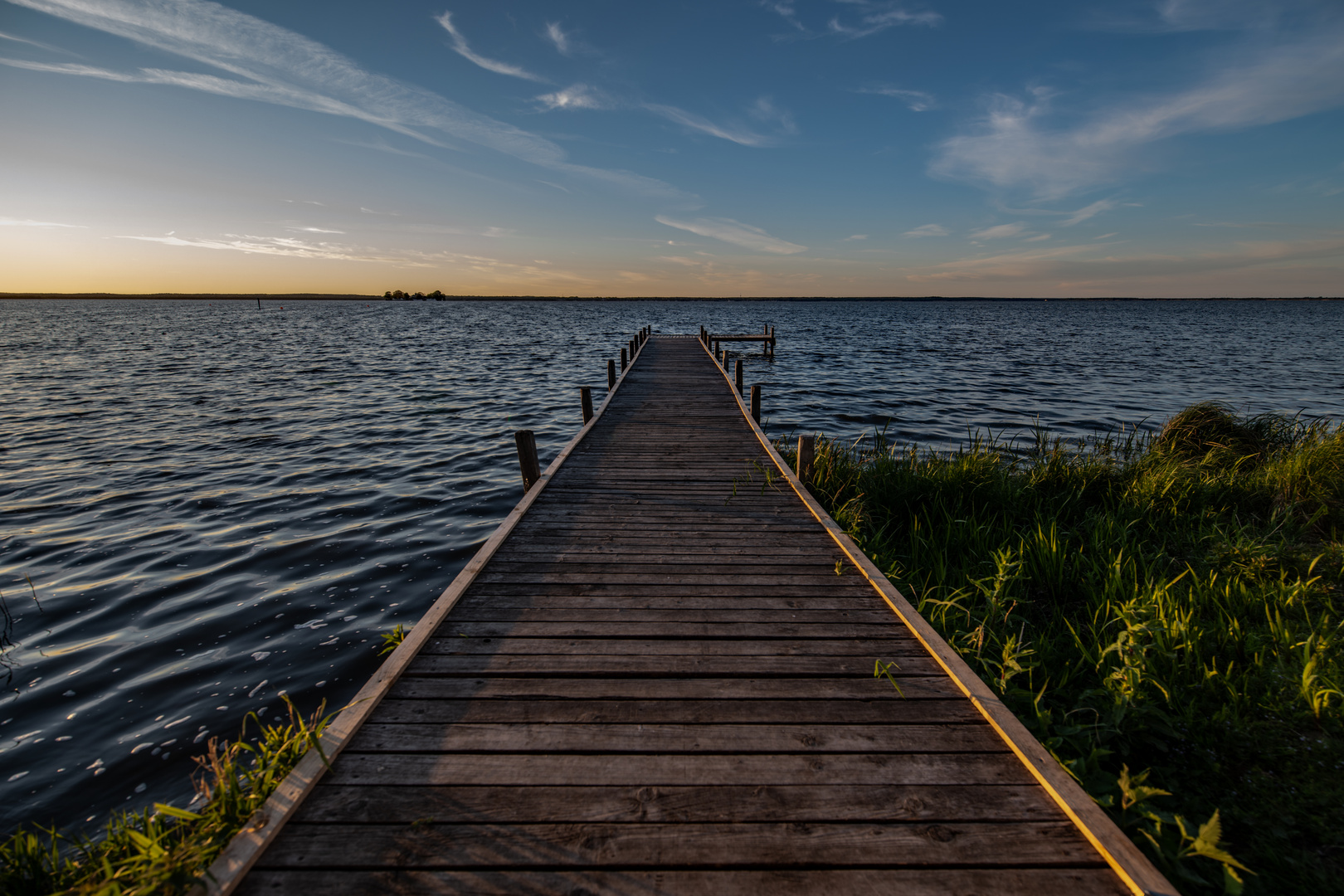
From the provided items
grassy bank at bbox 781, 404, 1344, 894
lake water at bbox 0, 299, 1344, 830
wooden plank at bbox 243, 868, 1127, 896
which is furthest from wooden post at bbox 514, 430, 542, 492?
wooden plank at bbox 243, 868, 1127, 896

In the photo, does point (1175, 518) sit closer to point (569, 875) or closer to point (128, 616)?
point (569, 875)

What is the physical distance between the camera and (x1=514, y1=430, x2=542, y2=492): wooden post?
6.68 metres

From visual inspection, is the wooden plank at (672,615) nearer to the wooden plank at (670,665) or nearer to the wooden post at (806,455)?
the wooden plank at (670,665)

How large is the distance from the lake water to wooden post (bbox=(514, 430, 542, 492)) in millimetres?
1321

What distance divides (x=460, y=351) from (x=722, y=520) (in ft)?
101

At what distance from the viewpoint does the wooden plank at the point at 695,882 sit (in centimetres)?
199

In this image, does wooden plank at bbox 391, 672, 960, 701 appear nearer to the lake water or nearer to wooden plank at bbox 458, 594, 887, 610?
wooden plank at bbox 458, 594, 887, 610

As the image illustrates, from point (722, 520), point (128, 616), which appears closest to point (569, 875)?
point (722, 520)

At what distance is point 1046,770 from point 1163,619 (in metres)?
2.56

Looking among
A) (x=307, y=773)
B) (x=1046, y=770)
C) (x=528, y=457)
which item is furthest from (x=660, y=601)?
(x=528, y=457)

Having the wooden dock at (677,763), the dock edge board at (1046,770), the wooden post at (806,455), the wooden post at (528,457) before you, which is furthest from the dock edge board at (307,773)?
the wooden post at (806,455)

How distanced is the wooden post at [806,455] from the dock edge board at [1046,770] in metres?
2.63

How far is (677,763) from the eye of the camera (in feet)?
8.36

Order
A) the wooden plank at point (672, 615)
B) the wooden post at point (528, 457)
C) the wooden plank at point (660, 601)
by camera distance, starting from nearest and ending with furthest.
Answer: the wooden plank at point (672, 615), the wooden plank at point (660, 601), the wooden post at point (528, 457)
